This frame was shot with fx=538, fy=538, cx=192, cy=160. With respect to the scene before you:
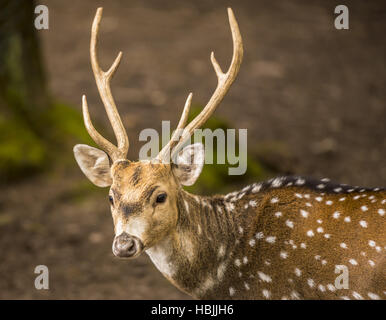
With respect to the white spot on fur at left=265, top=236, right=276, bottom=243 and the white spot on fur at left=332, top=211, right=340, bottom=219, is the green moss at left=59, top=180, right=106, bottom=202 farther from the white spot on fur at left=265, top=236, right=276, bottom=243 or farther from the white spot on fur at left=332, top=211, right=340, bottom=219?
the white spot on fur at left=332, top=211, right=340, bottom=219

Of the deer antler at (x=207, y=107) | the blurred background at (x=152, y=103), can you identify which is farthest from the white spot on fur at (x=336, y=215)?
the blurred background at (x=152, y=103)

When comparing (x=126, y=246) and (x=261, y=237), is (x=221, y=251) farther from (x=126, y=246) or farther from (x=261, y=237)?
→ (x=126, y=246)

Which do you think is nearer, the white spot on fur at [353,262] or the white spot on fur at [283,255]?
the white spot on fur at [353,262]

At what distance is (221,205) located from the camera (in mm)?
3879

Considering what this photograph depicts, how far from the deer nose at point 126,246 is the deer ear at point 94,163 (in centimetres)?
66

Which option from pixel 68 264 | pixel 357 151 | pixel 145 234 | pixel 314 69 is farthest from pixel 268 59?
pixel 145 234

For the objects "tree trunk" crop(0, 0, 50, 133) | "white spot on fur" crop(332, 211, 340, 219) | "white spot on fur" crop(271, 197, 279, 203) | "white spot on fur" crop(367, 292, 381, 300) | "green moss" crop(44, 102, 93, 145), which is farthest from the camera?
"green moss" crop(44, 102, 93, 145)

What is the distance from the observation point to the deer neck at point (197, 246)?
355 cm

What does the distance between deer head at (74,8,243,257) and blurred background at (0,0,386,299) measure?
2.00 meters

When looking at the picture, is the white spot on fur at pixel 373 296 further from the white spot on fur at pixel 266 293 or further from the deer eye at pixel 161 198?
the deer eye at pixel 161 198

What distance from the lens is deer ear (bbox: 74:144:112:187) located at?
3.66 meters

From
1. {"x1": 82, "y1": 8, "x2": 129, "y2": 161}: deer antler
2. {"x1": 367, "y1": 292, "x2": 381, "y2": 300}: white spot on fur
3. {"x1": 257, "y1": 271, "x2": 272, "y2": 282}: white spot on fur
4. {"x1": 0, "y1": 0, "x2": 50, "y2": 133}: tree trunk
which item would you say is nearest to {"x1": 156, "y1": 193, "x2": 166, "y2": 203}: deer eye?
{"x1": 82, "y1": 8, "x2": 129, "y2": 161}: deer antler
